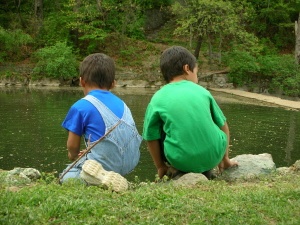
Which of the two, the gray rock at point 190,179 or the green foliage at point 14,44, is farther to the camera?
the green foliage at point 14,44

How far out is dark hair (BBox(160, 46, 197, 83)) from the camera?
4.09m

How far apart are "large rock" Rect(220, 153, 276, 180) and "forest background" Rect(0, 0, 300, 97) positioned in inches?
687

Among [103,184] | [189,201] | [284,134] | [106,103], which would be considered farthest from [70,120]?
[284,134]

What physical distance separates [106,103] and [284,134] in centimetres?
862

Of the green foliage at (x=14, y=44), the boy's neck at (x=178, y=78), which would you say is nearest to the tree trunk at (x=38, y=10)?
the green foliage at (x=14, y=44)

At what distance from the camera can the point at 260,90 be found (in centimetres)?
2334

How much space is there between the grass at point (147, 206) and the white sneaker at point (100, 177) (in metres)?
0.08

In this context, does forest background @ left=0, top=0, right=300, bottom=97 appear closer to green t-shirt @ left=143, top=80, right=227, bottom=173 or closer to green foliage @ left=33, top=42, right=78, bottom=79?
green foliage @ left=33, top=42, right=78, bottom=79

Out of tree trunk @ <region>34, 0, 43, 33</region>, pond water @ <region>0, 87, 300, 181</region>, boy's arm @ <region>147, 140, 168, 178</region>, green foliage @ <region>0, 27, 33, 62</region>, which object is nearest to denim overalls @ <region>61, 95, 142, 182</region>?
boy's arm @ <region>147, 140, 168, 178</region>

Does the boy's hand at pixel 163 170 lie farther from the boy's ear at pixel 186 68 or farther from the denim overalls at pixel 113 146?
the boy's ear at pixel 186 68

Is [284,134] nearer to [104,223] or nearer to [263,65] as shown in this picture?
[104,223]

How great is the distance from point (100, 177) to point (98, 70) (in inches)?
33.5

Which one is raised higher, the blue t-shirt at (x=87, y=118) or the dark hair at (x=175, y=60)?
the dark hair at (x=175, y=60)

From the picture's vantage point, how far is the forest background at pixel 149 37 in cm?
2308
